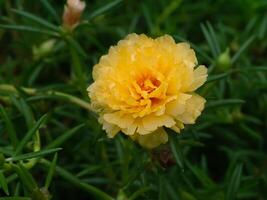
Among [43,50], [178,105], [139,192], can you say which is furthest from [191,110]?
[43,50]

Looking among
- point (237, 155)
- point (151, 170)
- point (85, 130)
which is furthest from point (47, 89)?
point (237, 155)

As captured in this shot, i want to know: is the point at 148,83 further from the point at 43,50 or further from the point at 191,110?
the point at 43,50

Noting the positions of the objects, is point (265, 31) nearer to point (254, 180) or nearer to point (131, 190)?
point (254, 180)

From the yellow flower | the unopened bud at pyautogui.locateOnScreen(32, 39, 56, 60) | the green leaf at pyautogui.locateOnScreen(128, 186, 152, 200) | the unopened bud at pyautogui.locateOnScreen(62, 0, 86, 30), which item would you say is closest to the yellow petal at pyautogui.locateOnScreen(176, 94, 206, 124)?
the yellow flower

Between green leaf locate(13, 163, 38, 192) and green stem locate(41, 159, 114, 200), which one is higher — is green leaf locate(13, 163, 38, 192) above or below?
above

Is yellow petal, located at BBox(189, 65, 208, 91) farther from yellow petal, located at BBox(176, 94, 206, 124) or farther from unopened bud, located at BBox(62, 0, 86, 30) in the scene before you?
unopened bud, located at BBox(62, 0, 86, 30)

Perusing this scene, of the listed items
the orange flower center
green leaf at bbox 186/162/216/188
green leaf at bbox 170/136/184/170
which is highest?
the orange flower center

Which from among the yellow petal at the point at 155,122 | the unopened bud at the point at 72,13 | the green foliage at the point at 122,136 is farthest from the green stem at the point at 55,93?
the yellow petal at the point at 155,122
